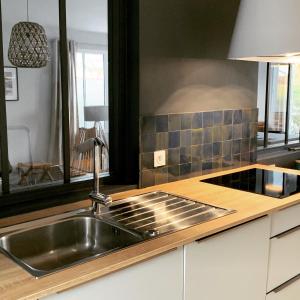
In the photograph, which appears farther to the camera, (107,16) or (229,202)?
(107,16)

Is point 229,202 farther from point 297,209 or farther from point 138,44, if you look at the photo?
point 138,44

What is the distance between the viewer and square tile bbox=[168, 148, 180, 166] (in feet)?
7.75

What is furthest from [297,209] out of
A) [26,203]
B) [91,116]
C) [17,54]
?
[91,116]

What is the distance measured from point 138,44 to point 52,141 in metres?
3.61

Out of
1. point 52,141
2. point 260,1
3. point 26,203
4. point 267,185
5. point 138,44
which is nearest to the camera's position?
point 26,203

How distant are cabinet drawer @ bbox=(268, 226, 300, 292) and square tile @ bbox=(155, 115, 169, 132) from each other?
2.74 feet

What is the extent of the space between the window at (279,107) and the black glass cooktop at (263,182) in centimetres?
76

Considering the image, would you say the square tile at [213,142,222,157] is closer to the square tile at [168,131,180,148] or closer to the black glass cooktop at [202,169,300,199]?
the black glass cooktop at [202,169,300,199]

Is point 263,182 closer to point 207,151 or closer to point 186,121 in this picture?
point 207,151

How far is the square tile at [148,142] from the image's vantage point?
2.22 meters

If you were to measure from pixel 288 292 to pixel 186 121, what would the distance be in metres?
1.10

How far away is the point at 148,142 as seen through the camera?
2.24m

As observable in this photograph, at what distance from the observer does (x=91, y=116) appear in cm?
556

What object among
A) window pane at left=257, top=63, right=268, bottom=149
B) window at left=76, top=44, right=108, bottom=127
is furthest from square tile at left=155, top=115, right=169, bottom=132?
window at left=76, top=44, right=108, bottom=127
